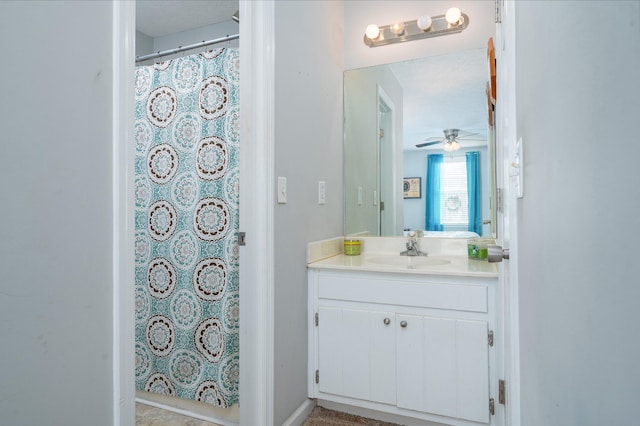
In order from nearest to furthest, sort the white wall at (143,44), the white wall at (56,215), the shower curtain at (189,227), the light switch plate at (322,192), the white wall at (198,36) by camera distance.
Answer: the white wall at (56,215)
the shower curtain at (189,227)
the light switch plate at (322,192)
the white wall at (198,36)
the white wall at (143,44)

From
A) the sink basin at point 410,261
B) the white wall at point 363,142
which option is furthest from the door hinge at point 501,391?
the white wall at point 363,142

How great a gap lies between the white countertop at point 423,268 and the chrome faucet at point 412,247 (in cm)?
3

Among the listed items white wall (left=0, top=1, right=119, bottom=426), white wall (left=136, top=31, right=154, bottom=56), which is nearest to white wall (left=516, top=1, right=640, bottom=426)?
white wall (left=0, top=1, right=119, bottom=426)

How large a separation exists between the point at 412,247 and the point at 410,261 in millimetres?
114

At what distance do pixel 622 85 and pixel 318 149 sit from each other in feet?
6.10

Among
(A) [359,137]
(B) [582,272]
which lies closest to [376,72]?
(A) [359,137]

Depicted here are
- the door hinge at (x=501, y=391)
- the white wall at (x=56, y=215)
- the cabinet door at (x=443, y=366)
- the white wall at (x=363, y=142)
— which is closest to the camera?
the white wall at (x=56, y=215)

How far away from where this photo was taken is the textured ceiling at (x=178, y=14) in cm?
249

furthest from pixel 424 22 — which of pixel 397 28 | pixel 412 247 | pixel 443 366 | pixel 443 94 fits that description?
pixel 443 366

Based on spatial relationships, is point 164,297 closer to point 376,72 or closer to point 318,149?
point 318,149

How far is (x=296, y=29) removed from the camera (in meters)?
1.78

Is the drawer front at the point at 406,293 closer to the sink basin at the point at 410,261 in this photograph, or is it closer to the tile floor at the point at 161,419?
the sink basin at the point at 410,261

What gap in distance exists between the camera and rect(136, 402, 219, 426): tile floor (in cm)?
188

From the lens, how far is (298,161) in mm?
1784
